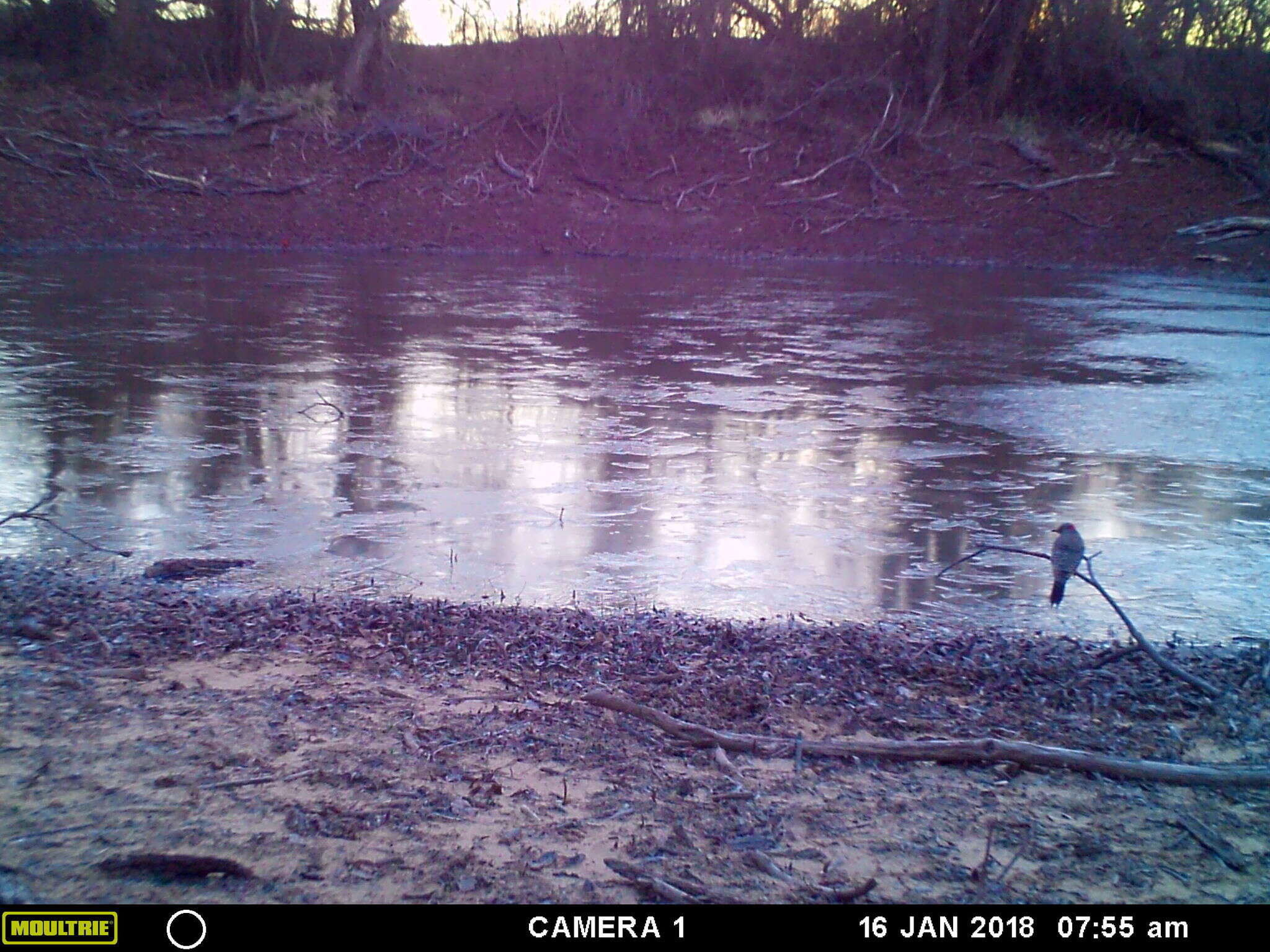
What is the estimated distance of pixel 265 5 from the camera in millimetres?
32875

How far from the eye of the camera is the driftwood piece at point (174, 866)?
3.06 m

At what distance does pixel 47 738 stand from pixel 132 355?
31.1 feet

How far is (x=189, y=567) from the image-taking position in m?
6.14

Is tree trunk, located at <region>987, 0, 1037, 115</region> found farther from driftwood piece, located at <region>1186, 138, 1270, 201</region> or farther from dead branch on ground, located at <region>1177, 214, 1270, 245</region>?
dead branch on ground, located at <region>1177, 214, 1270, 245</region>

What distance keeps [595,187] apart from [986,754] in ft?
84.8

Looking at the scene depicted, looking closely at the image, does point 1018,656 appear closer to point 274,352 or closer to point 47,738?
point 47,738

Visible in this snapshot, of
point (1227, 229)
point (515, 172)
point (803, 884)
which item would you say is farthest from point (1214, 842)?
point (515, 172)

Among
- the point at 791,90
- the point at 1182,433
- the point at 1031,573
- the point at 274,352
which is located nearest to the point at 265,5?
the point at 791,90

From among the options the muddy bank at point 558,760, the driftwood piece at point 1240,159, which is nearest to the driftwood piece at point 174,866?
the muddy bank at point 558,760

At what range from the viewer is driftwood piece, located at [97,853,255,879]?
3057 millimetres

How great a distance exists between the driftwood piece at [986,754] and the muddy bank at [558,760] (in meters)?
0.05
